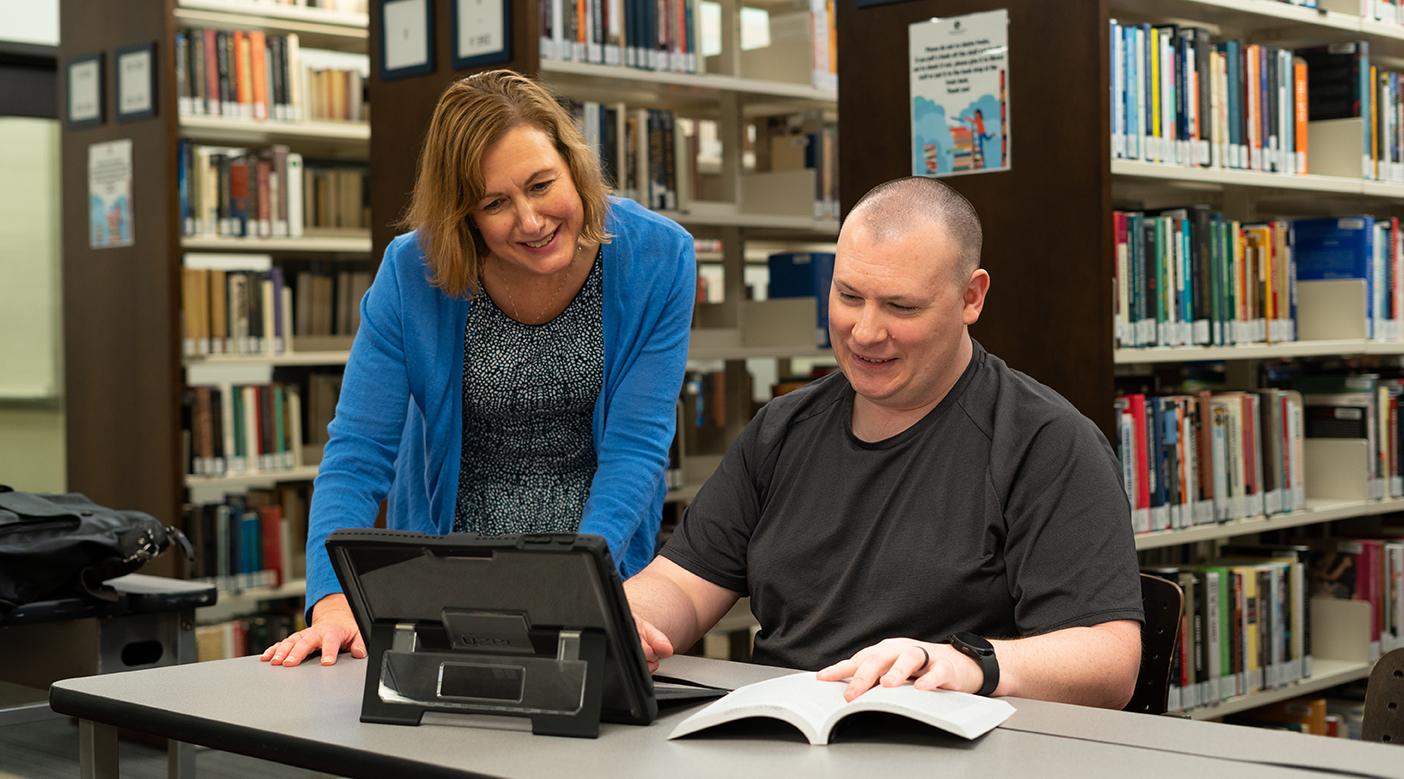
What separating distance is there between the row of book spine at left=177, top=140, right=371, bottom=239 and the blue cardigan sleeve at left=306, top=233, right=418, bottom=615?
252 centimetres

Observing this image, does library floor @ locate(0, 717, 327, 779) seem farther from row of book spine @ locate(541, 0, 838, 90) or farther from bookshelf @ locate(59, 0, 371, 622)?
row of book spine @ locate(541, 0, 838, 90)

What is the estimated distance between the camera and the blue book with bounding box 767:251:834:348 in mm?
4121

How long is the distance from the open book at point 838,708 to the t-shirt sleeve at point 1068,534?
227 millimetres

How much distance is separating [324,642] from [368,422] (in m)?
0.37

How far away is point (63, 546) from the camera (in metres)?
2.46

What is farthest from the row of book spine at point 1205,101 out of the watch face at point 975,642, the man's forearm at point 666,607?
the watch face at point 975,642

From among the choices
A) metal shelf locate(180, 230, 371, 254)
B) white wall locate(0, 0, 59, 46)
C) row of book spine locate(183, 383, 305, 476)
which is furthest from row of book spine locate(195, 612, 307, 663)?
white wall locate(0, 0, 59, 46)

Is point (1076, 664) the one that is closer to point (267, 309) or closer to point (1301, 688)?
point (1301, 688)

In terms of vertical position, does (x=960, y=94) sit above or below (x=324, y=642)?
above

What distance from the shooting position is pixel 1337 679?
→ 3.34 metres

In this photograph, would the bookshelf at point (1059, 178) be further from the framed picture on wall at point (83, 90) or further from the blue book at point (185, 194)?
the framed picture on wall at point (83, 90)

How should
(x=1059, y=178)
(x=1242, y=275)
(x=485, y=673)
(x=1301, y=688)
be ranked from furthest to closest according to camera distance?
(x=1301, y=688)
(x=1242, y=275)
(x=1059, y=178)
(x=485, y=673)

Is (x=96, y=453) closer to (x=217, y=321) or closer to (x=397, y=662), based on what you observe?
(x=217, y=321)

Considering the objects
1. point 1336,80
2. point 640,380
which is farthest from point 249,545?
point 1336,80
